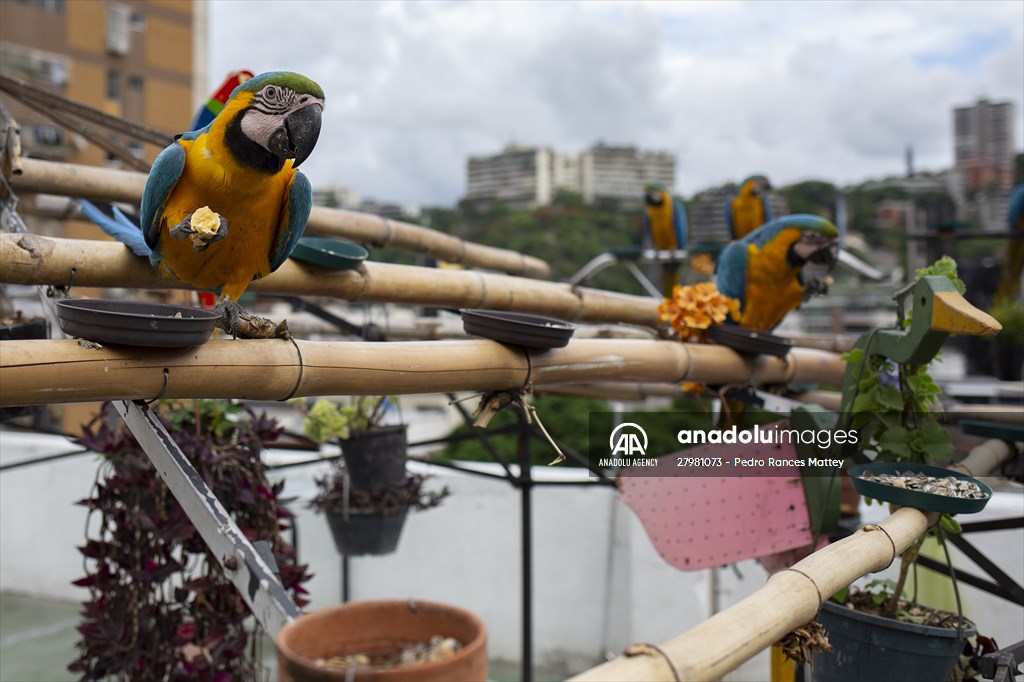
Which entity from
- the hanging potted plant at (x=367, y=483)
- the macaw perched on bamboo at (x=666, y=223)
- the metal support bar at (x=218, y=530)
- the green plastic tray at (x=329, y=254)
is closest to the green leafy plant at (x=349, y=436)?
the hanging potted plant at (x=367, y=483)

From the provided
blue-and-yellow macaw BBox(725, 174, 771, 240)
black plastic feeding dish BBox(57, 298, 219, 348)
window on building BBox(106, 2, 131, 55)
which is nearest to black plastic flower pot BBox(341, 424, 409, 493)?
black plastic feeding dish BBox(57, 298, 219, 348)

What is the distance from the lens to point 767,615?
39.6 inches

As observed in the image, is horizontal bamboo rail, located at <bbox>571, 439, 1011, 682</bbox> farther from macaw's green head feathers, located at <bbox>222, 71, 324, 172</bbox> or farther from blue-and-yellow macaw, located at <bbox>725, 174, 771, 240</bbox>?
blue-and-yellow macaw, located at <bbox>725, 174, 771, 240</bbox>

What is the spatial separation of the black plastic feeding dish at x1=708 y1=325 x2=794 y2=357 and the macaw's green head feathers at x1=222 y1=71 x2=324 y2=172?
1.59 meters

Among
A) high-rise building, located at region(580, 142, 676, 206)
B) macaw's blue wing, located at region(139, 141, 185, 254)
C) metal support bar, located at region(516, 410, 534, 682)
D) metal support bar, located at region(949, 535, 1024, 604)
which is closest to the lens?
macaw's blue wing, located at region(139, 141, 185, 254)

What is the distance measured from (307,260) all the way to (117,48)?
19181 millimetres

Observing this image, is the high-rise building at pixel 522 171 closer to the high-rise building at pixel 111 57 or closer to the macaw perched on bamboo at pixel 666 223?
the high-rise building at pixel 111 57

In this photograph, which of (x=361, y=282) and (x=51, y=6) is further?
(x=51, y=6)

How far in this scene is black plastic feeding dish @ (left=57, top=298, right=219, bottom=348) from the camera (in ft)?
3.83

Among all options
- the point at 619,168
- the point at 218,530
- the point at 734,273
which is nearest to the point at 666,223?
the point at 734,273

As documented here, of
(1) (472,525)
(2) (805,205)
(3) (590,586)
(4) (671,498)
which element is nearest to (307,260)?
(4) (671,498)

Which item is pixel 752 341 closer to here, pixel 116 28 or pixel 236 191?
pixel 236 191

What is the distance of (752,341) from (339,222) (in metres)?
1.65

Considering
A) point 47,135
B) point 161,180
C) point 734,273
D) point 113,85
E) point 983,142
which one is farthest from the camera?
point 983,142
